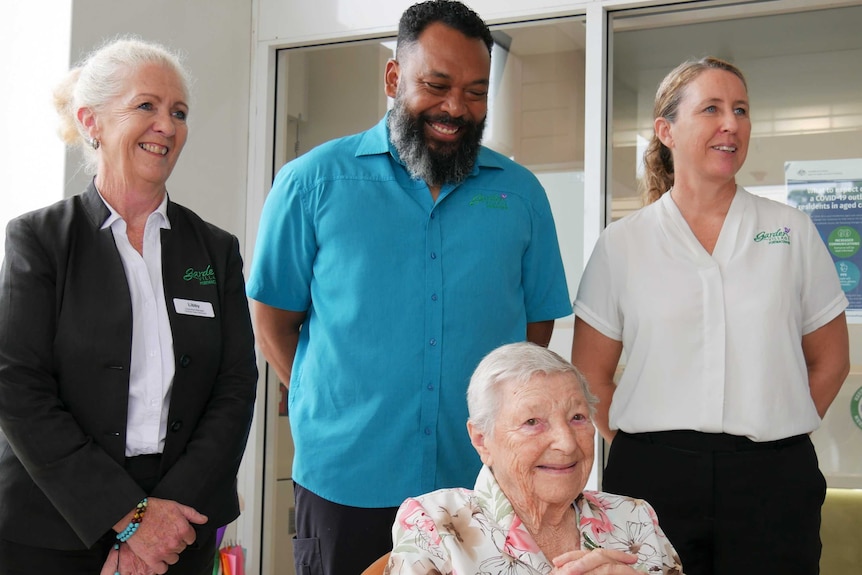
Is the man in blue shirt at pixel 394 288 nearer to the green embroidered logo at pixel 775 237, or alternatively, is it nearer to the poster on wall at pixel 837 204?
the green embroidered logo at pixel 775 237

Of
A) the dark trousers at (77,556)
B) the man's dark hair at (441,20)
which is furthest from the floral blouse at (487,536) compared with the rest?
the man's dark hair at (441,20)

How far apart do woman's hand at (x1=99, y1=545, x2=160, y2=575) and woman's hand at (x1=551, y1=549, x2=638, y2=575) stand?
3.00ft

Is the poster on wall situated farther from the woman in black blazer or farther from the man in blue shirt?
the woman in black blazer

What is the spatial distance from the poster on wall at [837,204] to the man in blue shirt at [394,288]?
1.75 metres

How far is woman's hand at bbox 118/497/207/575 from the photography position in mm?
2016

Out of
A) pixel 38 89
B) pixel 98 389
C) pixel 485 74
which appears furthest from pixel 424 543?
pixel 38 89

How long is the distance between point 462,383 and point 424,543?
668 mm

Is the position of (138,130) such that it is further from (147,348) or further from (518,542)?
(518,542)

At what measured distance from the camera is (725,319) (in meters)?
2.41

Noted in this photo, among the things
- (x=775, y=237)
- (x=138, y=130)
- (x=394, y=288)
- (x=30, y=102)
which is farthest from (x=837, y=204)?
(x=30, y=102)

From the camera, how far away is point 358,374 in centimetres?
238

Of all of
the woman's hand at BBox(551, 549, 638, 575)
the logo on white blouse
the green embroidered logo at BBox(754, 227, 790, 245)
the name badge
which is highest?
the green embroidered logo at BBox(754, 227, 790, 245)

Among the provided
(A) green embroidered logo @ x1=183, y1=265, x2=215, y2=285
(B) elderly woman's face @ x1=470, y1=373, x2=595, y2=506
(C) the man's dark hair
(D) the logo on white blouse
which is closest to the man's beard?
(C) the man's dark hair

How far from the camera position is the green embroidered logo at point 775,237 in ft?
8.11
